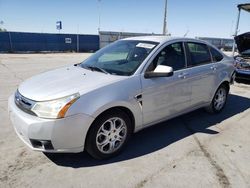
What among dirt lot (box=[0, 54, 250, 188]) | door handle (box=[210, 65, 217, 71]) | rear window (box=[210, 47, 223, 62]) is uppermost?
rear window (box=[210, 47, 223, 62])

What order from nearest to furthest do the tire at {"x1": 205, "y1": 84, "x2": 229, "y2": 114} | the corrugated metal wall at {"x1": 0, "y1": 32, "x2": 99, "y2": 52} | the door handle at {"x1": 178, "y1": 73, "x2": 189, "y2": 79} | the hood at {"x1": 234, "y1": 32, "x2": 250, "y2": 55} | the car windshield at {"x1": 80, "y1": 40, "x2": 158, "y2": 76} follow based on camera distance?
the car windshield at {"x1": 80, "y1": 40, "x2": 158, "y2": 76} < the door handle at {"x1": 178, "y1": 73, "x2": 189, "y2": 79} < the tire at {"x1": 205, "y1": 84, "x2": 229, "y2": 114} < the hood at {"x1": 234, "y1": 32, "x2": 250, "y2": 55} < the corrugated metal wall at {"x1": 0, "y1": 32, "x2": 99, "y2": 52}

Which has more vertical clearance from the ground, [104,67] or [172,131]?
[104,67]

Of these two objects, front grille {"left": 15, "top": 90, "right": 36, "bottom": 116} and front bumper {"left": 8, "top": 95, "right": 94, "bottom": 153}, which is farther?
front grille {"left": 15, "top": 90, "right": 36, "bottom": 116}

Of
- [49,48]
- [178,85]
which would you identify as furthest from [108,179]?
[49,48]

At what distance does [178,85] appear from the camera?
3.81 metres

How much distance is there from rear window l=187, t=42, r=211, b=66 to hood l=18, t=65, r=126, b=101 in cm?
164

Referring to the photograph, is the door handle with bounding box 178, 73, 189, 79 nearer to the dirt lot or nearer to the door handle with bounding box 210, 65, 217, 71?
the door handle with bounding box 210, 65, 217, 71

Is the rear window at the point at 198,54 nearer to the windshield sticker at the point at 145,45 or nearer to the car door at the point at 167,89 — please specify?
the car door at the point at 167,89

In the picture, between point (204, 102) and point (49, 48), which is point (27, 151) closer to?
point (204, 102)

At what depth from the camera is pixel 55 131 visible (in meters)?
2.67

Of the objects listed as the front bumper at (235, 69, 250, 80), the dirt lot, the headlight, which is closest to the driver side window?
the dirt lot

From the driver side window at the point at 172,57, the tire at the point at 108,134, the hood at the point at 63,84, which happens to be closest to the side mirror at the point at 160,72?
the driver side window at the point at 172,57

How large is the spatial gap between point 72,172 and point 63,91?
3.35ft

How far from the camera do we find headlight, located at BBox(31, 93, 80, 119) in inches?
104
